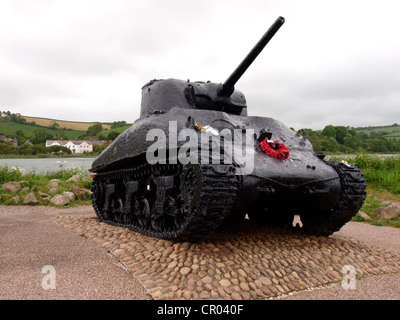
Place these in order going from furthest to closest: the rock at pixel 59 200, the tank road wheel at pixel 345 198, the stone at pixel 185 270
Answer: the rock at pixel 59 200, the tank road wheel at pixel 345 198, the stone at pixel 185 270

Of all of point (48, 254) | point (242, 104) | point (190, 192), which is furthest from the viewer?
point (242, 104)

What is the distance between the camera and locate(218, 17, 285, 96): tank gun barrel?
6.08 metres

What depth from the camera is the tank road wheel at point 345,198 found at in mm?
5945

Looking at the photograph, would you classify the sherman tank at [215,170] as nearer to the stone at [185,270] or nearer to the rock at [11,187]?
the stone at [185,270]

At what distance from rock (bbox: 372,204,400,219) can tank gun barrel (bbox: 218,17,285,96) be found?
6.69 m

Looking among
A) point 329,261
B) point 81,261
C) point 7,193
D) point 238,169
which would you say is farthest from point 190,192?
point 7,193

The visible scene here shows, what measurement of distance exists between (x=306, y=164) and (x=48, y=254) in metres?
4.38

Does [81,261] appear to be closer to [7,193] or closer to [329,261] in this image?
[329,261]

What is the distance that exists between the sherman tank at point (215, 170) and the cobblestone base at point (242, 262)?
0.36 m

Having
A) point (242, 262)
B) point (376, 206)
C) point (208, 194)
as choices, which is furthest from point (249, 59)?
point (376, 206)

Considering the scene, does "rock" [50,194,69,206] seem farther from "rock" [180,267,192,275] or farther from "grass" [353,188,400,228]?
"grass" [353,188,400,228]

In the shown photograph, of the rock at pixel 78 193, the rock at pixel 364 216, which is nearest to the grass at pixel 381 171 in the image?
the rock at pixel 364 216

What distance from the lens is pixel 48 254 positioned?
572 cm

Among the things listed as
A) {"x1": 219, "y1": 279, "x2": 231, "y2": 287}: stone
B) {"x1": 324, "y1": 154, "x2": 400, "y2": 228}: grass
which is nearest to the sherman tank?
{"x1": 219, "y1": 279, "x2": 231, "y2": 287}: stone
